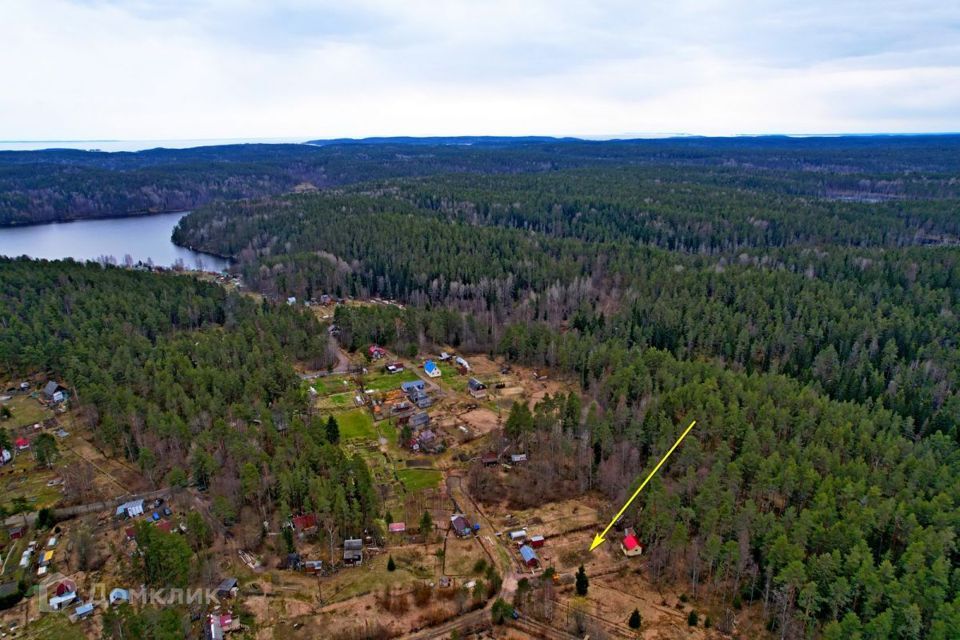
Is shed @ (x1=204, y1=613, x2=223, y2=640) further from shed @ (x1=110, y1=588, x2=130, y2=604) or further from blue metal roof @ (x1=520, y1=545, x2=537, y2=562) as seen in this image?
blue metal roof @ (x1=520, y1=545, x2=537, y2=562)

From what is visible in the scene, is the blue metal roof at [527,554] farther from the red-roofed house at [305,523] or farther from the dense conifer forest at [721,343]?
the red-roofed house at [305,523]

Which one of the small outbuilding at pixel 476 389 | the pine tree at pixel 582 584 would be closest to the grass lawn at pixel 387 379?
the small outbuilding at pixel 476 389

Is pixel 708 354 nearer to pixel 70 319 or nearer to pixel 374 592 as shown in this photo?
pixel 374 592

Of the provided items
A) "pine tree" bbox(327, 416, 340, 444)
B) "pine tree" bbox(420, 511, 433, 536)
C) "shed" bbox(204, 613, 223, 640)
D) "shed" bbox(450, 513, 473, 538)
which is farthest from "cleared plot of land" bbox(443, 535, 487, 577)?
"pine tree" bbox(327, 416, 340, 444)

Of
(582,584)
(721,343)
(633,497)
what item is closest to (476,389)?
(633,497)

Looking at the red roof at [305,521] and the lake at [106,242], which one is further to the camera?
the lake at [106,242]

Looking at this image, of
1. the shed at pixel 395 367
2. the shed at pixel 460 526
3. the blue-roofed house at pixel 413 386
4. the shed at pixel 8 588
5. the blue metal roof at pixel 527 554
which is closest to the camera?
the shed at pixel 8 588
